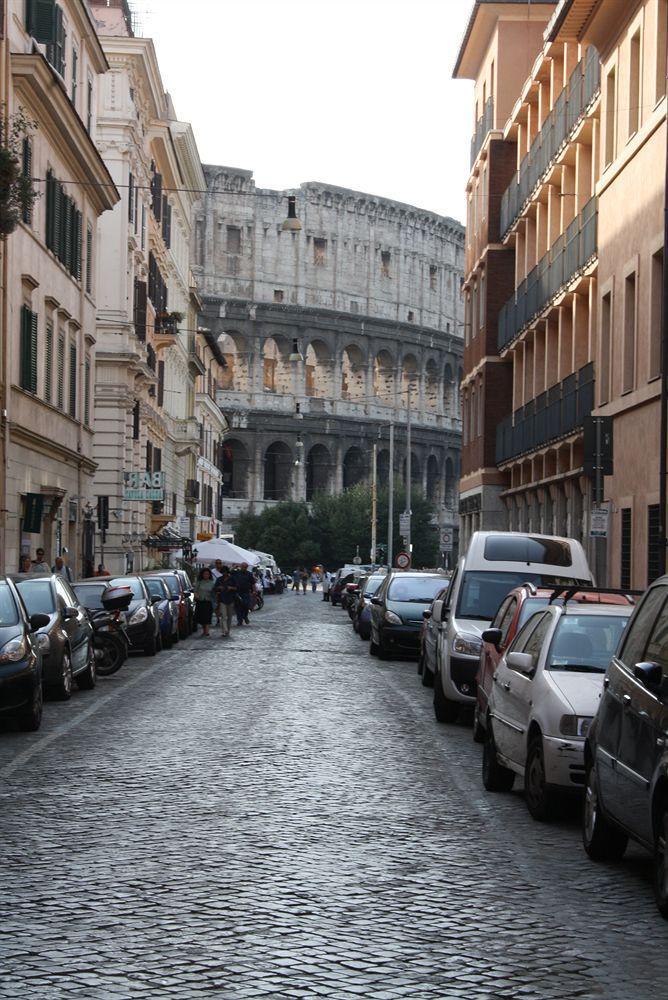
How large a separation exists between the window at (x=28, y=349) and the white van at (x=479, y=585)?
1561 centimetres

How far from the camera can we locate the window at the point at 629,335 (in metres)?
30.1

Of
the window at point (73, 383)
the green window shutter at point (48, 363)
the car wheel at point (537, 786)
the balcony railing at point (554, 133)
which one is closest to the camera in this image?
the car wheel at point (537, 786)

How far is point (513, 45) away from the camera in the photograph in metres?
52.1

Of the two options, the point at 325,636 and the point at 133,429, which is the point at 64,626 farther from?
the point at 133,429

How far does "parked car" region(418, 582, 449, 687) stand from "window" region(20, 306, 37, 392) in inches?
514

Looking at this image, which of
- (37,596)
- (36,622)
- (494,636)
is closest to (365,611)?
(37,596)

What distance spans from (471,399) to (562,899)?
49.3m

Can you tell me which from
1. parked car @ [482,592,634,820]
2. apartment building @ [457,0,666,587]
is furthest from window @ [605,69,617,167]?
parked car @ [482,592,634,820]

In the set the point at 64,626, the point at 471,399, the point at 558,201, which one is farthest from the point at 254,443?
the point at 64,626

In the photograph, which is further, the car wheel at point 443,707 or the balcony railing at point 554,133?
the balcony railing at point 554,133

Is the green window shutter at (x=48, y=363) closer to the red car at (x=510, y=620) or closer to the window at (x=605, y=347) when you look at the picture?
the window at (x=605, y=347)

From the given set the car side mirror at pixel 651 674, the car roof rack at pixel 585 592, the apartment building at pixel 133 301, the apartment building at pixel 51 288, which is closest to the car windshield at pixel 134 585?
the apartment building at pixel 51 288

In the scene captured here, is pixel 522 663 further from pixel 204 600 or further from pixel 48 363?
pixel 204 600

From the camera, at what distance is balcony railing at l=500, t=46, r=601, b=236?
119ft
